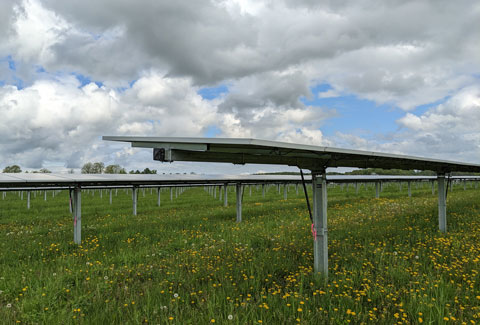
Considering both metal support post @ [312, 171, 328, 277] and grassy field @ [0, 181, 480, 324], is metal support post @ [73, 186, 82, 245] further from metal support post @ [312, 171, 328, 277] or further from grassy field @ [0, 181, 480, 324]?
metal support post @ [312, 171, 328, 277]

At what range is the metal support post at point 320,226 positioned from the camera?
6.32 m

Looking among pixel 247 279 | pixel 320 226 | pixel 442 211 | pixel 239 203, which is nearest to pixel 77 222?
pixel 239 203

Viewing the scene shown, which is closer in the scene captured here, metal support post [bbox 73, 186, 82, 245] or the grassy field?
the grassy field

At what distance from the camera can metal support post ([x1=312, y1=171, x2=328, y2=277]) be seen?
6.32m

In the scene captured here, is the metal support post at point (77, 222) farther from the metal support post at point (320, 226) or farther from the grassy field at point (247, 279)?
the metal support post at point (320, 226)

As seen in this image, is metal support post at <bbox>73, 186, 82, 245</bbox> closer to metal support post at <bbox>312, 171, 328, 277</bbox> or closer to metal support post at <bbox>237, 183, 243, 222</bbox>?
metal support post at <bbox>237, 183, 243, 222</bbox>

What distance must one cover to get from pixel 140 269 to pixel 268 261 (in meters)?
3.24

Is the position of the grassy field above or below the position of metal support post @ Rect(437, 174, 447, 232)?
below

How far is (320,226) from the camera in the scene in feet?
21.2

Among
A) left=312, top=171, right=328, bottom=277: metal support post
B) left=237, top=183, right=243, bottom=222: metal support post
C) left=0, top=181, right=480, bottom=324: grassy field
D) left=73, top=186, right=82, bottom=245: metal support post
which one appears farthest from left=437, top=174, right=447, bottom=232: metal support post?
left=73, top=186, right=82, bottom=245: metal support post

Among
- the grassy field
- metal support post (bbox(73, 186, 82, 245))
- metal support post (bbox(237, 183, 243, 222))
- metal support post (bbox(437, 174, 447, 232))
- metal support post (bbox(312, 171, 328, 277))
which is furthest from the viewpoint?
metal support post (bbox(237, 183, 243, 222))

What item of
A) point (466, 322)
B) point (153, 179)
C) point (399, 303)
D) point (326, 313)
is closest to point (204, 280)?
point (326, 313)

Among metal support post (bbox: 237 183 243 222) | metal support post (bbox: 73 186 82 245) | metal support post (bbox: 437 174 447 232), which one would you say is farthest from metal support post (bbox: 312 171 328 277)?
metal support post (bbox: 73 186 82 245)

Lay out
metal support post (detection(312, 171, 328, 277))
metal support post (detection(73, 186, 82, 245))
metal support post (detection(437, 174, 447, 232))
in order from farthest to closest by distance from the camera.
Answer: metal support post (detection(73, 186, 82, 245)) < metal support post (detection(437, 174, 447, 232)) < metal support post (detection(312, 171, 328, 277))
